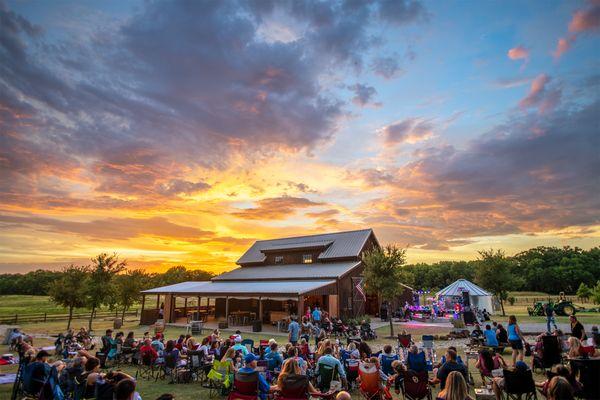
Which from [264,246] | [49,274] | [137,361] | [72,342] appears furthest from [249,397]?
[49,274]

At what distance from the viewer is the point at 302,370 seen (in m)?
8.73

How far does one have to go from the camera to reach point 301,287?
26234 mm

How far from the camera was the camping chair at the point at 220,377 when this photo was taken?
9414 mm

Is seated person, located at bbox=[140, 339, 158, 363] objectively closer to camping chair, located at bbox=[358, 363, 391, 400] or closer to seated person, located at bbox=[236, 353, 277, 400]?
seated person, located at bbox=[236, 353, 277, 400]

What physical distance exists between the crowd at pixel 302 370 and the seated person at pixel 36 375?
0.02 metres

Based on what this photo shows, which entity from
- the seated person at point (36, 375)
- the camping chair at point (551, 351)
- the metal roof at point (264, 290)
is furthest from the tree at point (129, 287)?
the camping chair at point (551, 351)

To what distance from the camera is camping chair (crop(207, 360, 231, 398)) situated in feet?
30.9

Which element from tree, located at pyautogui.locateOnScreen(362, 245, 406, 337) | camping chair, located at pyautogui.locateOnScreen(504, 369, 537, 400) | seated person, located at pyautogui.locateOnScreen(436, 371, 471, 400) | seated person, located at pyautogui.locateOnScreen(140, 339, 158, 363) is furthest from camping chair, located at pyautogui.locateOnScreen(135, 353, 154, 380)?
tree, located at pyautogui.locateOnScreen(362, 245, 406, 337)

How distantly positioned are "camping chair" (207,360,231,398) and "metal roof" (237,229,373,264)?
77.1 feet

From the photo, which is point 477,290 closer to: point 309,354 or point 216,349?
point 309,354

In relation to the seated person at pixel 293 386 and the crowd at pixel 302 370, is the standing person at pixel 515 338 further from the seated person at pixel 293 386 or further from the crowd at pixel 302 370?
the seated person at pixel 293 386

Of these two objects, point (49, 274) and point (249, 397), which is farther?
point (49, 274)

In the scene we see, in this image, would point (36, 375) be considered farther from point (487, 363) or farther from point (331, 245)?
point (331, 245)

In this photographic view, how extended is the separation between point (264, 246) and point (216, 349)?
3169 centimetres
